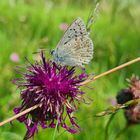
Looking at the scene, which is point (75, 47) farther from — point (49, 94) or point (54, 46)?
point (54, 46)

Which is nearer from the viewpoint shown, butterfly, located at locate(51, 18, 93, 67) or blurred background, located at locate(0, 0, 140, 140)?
butterfly, located at locate(51, 18, 93, 67)

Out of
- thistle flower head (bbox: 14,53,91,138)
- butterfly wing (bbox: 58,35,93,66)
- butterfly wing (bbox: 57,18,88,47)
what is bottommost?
thistle flower head (bbox: 14,53,91,138)

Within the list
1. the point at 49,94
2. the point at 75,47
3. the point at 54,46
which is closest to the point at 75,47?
the point at 75,47

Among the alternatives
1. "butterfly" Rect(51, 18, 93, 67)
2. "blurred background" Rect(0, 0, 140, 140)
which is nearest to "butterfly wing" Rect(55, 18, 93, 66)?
"butterfly" Rect(51, 18, 93, 67)

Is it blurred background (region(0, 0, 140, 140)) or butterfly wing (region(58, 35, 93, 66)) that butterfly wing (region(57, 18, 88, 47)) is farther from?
blurred background (region(0, 0, 140, 140))

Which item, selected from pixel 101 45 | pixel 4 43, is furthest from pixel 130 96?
pixel 101 45

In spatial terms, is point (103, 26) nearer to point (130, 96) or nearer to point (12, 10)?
point (12, 10)
